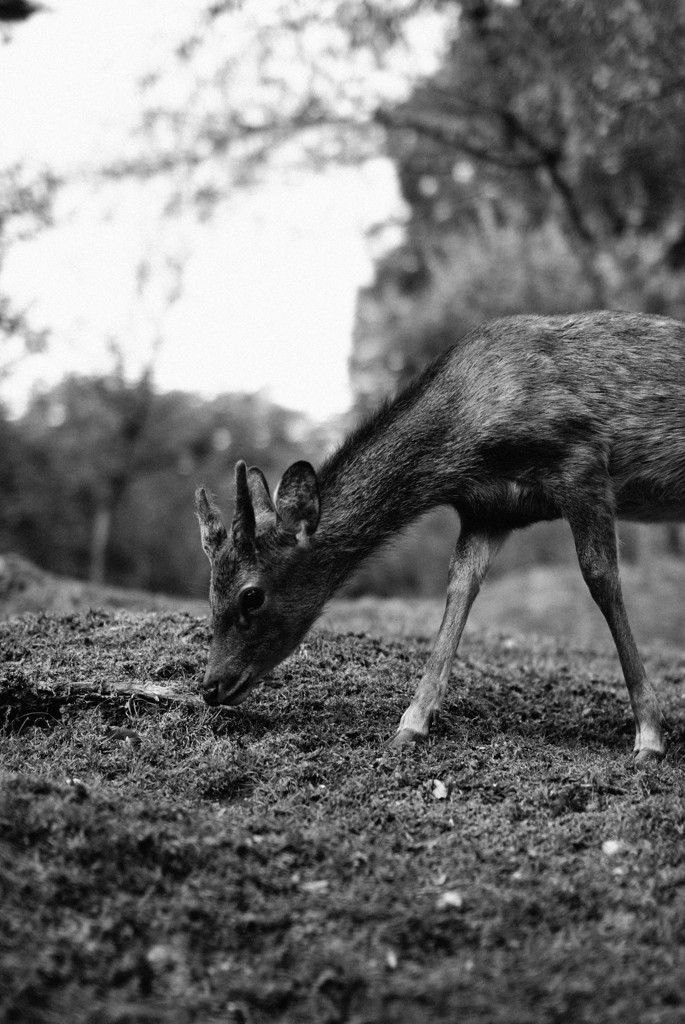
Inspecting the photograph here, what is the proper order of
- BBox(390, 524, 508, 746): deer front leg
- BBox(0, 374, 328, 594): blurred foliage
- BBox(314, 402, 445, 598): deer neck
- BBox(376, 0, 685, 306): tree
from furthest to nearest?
BBox(0, 374, 328, 594): blurred foliage
BBox(376, 0, 685, 306): tree
BBox(314, 402, 445, 598): deer neck
BBox(390, 524, 508, 746): deer front leg

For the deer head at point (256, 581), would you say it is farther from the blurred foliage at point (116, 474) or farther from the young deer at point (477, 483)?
the blurred foliage at point (116, 474)

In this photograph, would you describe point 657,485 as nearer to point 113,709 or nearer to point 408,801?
point 408,801

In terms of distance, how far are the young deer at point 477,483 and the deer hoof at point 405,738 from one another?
0.5 inches

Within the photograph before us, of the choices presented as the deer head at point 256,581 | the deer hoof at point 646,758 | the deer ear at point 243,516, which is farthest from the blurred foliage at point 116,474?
the deer hoof at point 646,758

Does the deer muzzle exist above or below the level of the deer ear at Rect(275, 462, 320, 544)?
below

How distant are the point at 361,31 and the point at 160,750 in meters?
10.8

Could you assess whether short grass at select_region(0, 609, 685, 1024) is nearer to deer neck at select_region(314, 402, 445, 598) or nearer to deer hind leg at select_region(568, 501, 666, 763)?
deer hind leg at select_region(568, 501, 666, 763)

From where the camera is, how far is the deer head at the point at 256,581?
6000mm

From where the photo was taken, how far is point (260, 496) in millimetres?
6582

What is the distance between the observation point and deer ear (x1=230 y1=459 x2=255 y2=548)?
5.87 m

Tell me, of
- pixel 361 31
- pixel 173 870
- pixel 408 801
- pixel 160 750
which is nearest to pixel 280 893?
pixel 173 870

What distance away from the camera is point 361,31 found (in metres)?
13.2

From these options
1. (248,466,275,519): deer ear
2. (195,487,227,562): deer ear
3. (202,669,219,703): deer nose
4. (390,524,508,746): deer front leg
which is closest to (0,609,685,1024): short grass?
(390,524,508,746): deer front leg

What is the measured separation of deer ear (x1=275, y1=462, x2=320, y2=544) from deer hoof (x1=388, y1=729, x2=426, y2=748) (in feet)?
4.36
